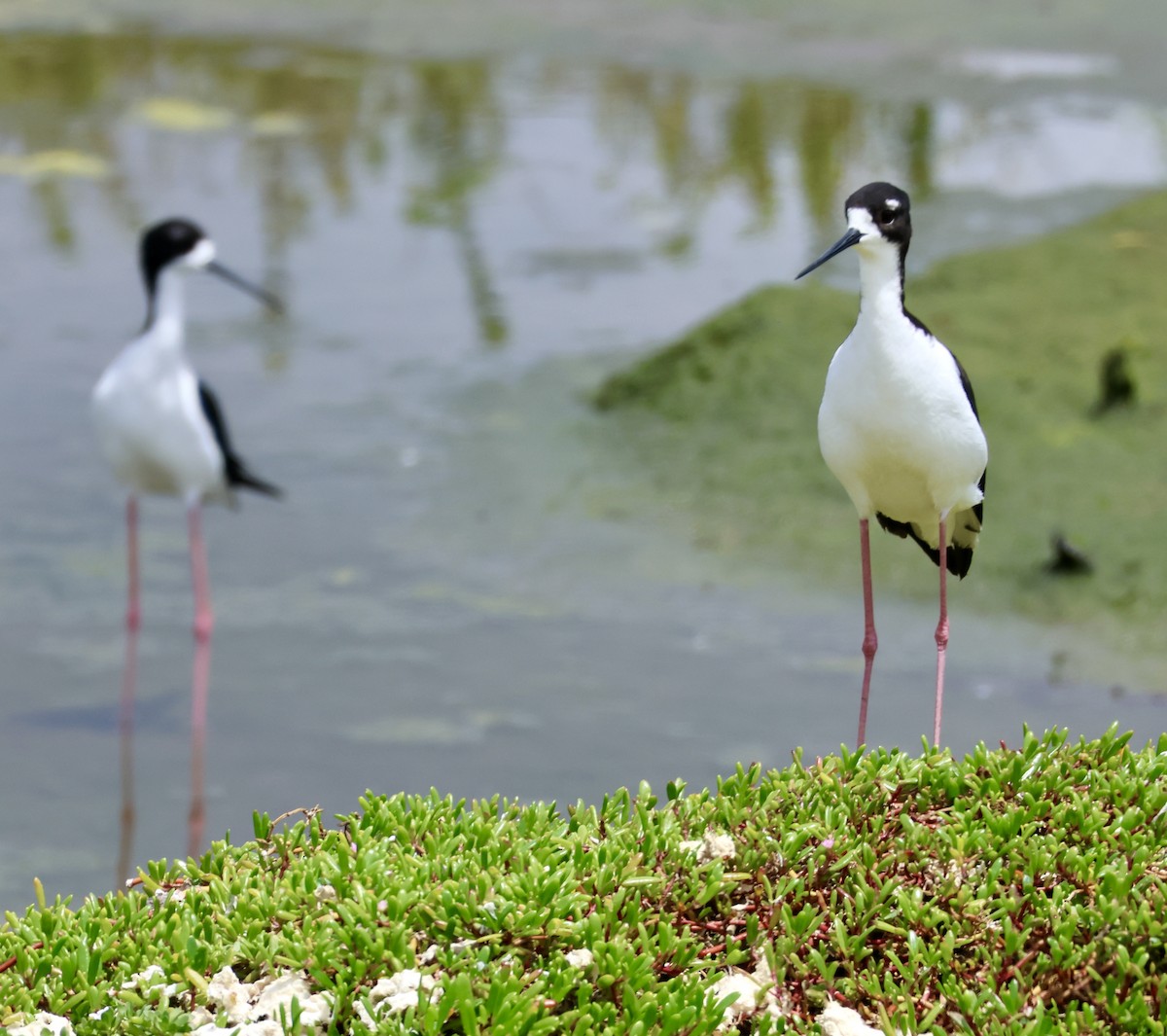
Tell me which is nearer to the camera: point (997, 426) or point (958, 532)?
point (958, 532)

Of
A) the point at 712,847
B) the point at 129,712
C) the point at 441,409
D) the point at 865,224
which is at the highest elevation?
the point at 865,224

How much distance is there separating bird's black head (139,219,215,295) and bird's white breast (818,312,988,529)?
11.6ft

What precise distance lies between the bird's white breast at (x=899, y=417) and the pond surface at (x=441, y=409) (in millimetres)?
1744

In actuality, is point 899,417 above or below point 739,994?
above

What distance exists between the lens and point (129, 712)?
6.16 meters

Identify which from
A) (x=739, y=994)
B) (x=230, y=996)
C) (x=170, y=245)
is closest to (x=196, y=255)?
(x=170, y=245)

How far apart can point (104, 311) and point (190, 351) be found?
83 cm

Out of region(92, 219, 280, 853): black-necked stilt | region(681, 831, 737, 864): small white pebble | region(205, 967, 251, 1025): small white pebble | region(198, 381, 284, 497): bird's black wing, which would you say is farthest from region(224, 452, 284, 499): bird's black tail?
region(205, 967, 251, 1025): small white pebble

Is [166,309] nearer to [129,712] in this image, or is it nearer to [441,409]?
[129,712]

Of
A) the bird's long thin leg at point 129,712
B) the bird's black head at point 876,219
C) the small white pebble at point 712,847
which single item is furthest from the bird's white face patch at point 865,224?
the bird's long thin leg at point 129,712

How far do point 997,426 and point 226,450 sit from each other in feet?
11.0

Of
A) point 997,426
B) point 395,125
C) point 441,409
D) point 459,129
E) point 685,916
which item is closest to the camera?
point 685,916

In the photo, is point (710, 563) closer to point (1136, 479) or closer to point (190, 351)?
point (1136, 479)

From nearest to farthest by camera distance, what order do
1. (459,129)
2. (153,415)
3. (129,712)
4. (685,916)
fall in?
(685,916), (129,712), (153,415), (459,129)
